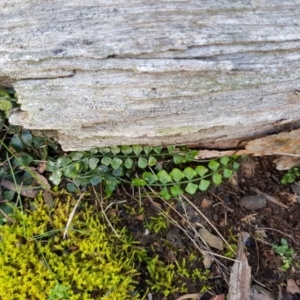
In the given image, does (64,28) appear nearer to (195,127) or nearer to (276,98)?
(195,127)

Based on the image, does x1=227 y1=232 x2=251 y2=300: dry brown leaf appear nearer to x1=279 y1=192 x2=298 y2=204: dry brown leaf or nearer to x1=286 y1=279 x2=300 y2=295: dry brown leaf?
x1=286 y1=279 x2=300 y2=295: dry brown leaf

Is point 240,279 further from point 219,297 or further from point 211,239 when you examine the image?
point 211,239

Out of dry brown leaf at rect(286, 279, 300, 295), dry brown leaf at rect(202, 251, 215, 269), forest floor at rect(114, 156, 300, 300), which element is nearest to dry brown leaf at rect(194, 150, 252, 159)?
forest floor at rect(114, 156, 300, 300)

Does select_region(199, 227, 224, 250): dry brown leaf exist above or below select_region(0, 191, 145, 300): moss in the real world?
below

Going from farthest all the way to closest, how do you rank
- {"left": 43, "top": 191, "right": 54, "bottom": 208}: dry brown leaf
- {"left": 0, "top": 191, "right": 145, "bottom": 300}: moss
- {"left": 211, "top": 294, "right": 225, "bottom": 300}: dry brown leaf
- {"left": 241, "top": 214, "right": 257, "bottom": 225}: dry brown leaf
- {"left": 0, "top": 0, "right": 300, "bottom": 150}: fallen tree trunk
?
{"left": 241, "top": 214, "right": 257, "bottom": 225}: dry brown leaf < {"left": 43, "top": 191, "right": 54, "bottom": 208}: dry brown leaf < {"left": 211, "top": 294, "right": 225, "bottom": 300}: dry brown leaf < {"left": 0, "top": 191, "right": 145, "bottom": 300}: moss < {"left": 0, "top": 0, "right": 300, "bottom": 150}: fallen tree trunk

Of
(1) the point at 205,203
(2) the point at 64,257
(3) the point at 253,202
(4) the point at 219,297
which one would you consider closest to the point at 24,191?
(2) the point at 64,257

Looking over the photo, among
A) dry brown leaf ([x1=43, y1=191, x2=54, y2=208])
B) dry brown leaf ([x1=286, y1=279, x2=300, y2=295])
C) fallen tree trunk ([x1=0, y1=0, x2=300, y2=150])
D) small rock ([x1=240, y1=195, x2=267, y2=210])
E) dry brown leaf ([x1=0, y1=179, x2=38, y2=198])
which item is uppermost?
fallen tree trunk ([x1=0, y1=0, x2=300, y2=150])
